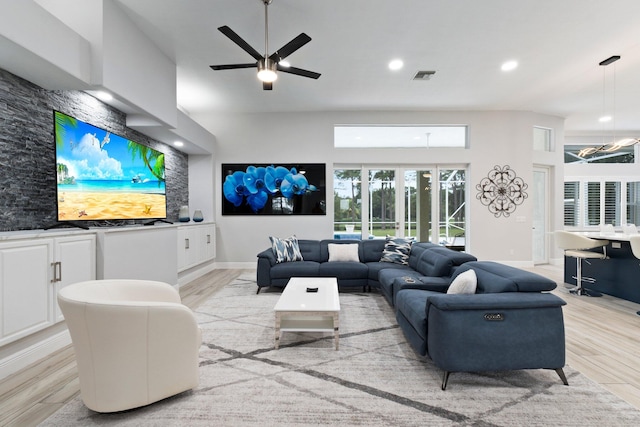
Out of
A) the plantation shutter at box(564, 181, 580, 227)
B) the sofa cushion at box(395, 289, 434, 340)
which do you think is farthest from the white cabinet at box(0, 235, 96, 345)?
the plantation shutter at box(564, 181, 580, 227)

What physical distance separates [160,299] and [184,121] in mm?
3608

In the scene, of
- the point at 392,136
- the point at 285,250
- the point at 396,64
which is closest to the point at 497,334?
the point at 285,250

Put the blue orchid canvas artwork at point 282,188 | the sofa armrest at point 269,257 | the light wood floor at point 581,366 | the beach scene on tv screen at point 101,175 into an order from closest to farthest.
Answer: the light wood floor at point 581,366 → the beach scene on tv screen at point 101,175 → the sofa armrest at point 269,257 → the blue orchid canvas artwork at point 282,188

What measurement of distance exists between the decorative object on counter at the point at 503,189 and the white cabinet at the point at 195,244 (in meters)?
5.66

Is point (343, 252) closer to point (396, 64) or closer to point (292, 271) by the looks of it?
point (292, 271)

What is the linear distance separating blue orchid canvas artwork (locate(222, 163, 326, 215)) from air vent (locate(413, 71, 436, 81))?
2.43 m

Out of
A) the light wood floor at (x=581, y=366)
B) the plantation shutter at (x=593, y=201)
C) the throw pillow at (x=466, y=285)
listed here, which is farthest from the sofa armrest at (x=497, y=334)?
the plantation shutter at (x=593, y=201)

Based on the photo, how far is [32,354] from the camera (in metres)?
2.38

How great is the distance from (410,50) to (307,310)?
3540 mm

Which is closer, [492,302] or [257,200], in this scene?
[492,302]

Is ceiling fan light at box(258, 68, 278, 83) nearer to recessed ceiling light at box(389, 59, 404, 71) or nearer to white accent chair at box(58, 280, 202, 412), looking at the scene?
recessed ceiling light at box(389, 59, 404, 71)

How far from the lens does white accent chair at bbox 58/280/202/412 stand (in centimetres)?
162

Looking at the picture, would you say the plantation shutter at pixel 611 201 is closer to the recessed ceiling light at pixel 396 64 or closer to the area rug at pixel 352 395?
the recessed ceiling light at pixel 396 64

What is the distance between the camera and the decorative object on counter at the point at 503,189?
20.8ft
